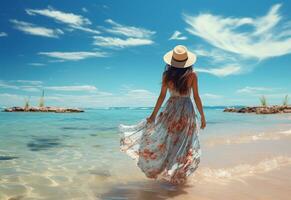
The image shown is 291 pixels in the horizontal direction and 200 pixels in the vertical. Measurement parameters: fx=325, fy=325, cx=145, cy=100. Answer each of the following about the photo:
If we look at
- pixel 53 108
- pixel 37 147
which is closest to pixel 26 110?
pixel 53 108

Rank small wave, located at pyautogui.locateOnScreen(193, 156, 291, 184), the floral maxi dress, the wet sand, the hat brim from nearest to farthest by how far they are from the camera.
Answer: the wet sand → the hat brim → the floral maxi dress → small wave, located at pyautogui.locateOnScreen(193, 156, 291, 184)

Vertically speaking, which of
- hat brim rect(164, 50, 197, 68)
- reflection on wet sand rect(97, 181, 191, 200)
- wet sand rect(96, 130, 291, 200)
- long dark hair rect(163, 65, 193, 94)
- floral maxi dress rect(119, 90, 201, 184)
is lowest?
reflection on wet sand rect(97, 181, 191, 200)

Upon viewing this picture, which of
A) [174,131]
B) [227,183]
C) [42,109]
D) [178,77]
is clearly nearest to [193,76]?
[178,77]

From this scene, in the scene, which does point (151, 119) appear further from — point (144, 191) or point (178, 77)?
point (144, 191)

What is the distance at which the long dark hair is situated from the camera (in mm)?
4969

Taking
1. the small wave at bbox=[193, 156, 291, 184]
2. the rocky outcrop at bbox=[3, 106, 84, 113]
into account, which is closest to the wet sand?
the small wave at bbox=[193, 156, 291, 184]

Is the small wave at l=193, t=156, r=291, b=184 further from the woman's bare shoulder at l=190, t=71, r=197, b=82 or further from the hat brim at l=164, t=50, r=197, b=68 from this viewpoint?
the hat brim at l=164, t=50, r=197, b=68

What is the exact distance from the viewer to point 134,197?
4672mm

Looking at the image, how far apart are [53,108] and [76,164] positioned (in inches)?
1915

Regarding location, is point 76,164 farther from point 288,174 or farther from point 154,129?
point 288,174

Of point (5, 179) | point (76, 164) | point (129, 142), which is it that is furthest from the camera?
point (76, 164)

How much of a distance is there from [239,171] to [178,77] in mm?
2466

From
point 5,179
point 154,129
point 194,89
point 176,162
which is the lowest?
point 5,179

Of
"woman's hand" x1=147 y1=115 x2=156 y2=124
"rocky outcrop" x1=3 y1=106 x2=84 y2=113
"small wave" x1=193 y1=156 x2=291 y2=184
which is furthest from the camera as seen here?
"rocky outcrop" x1=3 y1=106 x2=84 y2=113
